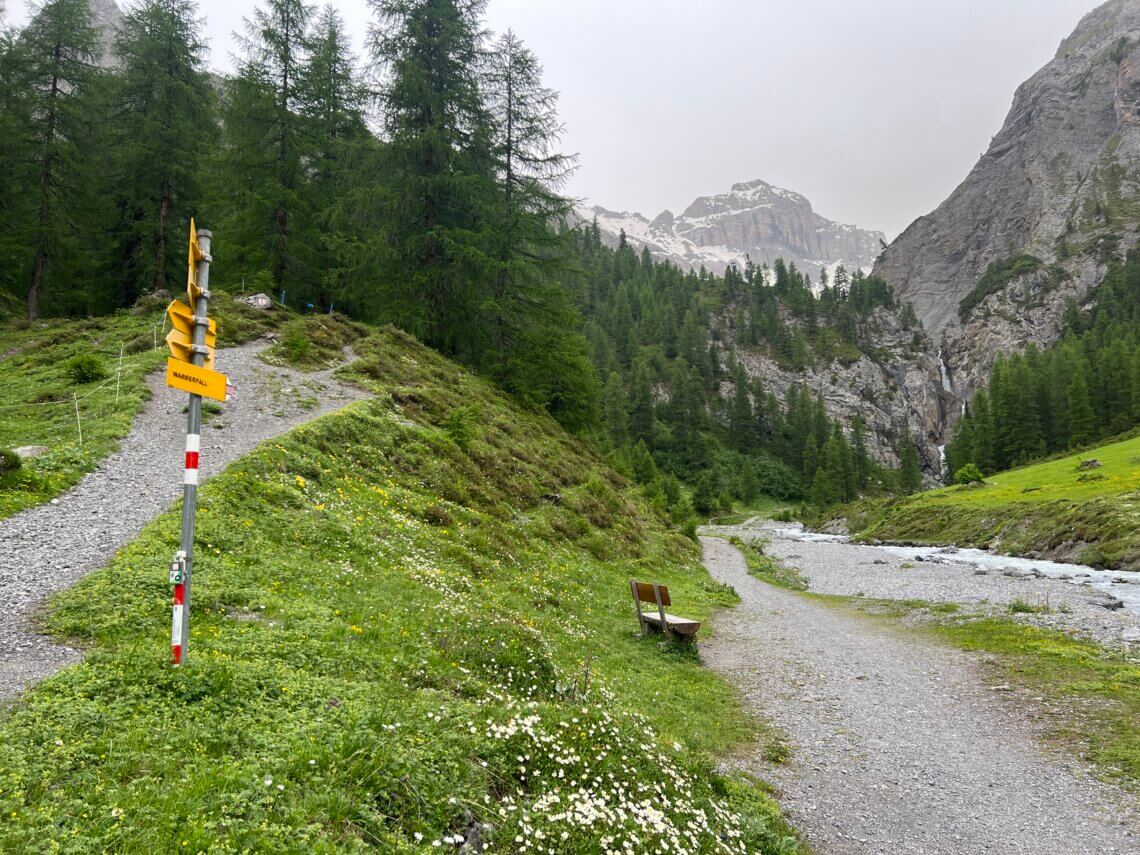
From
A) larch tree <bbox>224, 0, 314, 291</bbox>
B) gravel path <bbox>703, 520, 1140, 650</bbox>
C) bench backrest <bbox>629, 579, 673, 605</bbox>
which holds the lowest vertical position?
gravel path <bbox>703, 520, 1140, 650</bbox>

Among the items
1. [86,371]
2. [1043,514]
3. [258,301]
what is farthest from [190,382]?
[1043,514]

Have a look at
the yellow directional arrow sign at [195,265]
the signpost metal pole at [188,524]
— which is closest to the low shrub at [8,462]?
the signpost metal pole at [188,524]

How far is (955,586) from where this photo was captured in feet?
102

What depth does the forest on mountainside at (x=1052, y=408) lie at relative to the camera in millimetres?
92938

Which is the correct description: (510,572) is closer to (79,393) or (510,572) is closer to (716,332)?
(79,393)

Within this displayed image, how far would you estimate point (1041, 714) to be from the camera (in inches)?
494

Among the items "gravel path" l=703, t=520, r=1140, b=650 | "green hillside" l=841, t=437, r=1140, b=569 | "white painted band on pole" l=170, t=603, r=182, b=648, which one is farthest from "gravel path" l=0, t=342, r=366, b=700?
"green hillside" l=841, t=437, r=1140, b=569

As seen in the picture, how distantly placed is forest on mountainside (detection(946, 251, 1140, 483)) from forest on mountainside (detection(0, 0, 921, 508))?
95.3 m

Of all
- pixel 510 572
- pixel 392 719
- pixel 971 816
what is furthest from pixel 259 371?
pixel 971 816

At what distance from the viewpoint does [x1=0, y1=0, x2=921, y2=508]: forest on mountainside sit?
120ft

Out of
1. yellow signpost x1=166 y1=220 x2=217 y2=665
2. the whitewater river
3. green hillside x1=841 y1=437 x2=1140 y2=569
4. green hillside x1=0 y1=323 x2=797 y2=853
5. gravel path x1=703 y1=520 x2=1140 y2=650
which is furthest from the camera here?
green hillside x1=841 y1=437 x2=1140 y2=569

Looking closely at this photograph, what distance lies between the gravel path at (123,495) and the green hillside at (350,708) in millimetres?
536

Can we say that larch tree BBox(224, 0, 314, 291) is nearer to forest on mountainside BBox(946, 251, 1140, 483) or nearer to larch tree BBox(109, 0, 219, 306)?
larch tree BBox(109, 0, 219, 306)

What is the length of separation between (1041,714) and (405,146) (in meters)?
39.9
